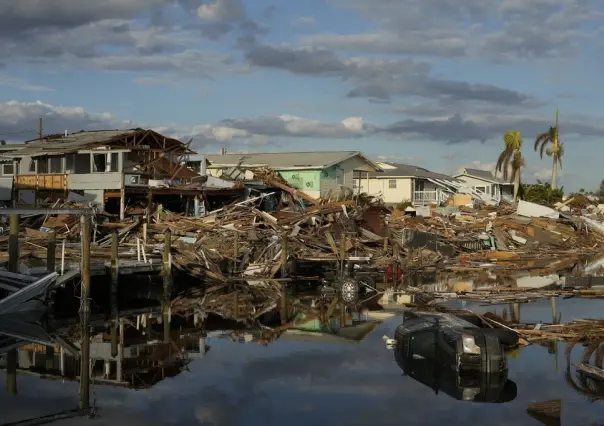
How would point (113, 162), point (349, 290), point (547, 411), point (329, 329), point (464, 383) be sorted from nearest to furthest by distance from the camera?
point (547, 411) → point (464, 383) → point (329, 329) → point (349, 290) → point (113, 162)

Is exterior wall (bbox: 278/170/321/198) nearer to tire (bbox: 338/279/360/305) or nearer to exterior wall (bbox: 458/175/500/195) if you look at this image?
tire (bbox: 338/279/360/305)

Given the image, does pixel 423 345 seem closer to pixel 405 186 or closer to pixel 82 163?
pixel 82 163

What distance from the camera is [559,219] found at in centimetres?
5669

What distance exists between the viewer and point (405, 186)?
6762cm

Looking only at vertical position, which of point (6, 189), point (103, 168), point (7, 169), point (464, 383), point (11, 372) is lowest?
point (11, 372)

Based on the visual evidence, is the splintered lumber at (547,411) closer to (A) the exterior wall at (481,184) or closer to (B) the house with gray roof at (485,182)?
(B) the house with gray roof at (485,182)

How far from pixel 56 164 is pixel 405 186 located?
1292 inches

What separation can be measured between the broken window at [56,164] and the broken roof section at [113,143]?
48 centimetres

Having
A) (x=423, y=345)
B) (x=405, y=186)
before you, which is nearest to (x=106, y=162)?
(x=423, y=345)

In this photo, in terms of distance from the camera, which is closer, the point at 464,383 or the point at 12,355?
the point at 464,383

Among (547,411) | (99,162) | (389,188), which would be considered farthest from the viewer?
(389,188)

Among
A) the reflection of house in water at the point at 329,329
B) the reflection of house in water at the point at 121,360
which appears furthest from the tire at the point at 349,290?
the reflection of house in water at the point at 121,360

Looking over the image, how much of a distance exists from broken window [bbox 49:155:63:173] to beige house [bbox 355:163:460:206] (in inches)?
1125

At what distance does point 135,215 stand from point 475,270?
17.7 m
